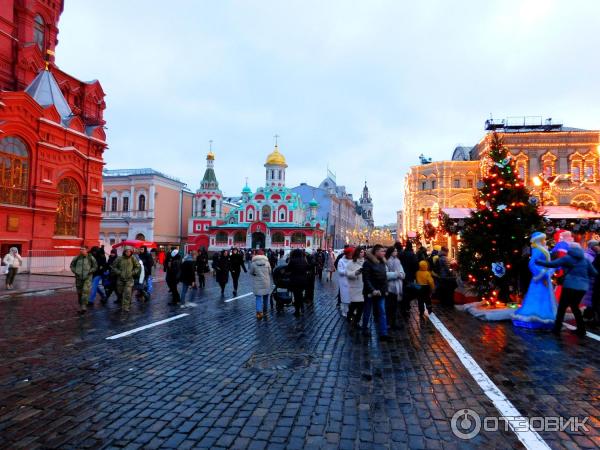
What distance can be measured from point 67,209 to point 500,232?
1022 inches

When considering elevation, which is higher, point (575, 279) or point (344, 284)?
point (575, 279)

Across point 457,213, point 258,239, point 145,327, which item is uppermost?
point 457,213

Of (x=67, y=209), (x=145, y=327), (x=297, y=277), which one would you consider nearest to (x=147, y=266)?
(x=145, y=327)

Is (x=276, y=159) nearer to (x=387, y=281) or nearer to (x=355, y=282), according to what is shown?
(x=355, y=282)

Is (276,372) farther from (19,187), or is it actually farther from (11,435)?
(19,187)

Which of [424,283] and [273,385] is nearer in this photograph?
[273,385]

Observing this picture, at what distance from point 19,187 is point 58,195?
2403mm

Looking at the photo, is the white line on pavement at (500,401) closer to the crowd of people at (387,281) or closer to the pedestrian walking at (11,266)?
the crowd of people at (387,281)

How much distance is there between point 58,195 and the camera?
25.3 metres

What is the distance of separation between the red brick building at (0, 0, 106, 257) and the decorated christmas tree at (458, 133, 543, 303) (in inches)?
908

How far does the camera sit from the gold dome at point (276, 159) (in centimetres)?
6912

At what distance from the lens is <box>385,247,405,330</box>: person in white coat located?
922cm

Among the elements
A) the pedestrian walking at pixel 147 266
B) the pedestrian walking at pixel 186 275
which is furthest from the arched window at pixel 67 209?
the pedestrian walking at pixel 186 275

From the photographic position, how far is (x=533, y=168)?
137 feet
